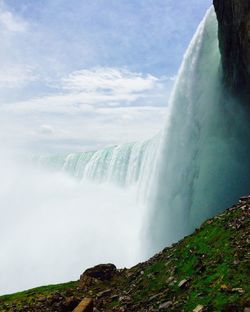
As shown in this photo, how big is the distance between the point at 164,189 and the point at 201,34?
16.1 meters

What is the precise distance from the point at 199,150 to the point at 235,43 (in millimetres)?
11064

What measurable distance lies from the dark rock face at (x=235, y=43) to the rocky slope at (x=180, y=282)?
602 inches

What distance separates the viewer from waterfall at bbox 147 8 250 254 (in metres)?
36.1

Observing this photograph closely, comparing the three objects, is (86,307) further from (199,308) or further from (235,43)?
(235,43)

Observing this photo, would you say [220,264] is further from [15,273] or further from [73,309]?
[15,273]

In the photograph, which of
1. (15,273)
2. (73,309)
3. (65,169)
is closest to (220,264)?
(73,309)

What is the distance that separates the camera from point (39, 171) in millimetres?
132500

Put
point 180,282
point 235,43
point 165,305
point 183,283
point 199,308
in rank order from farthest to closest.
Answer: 1. point 235,43
2. point 180,282
3. point 183,283
4. point 165,305
5. point 199,308

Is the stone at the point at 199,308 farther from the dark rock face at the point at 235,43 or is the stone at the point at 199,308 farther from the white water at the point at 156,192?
the white water at the point at 156,192

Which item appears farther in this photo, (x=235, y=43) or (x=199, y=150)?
(x=199, y=150)

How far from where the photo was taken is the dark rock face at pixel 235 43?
29.3 m

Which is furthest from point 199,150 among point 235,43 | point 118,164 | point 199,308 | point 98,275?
point 118,164

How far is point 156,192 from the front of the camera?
44094mm

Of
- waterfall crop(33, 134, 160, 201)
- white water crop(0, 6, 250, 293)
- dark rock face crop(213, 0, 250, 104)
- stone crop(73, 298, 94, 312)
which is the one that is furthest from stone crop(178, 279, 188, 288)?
waterfall crop(33, 134, 160, 201)
